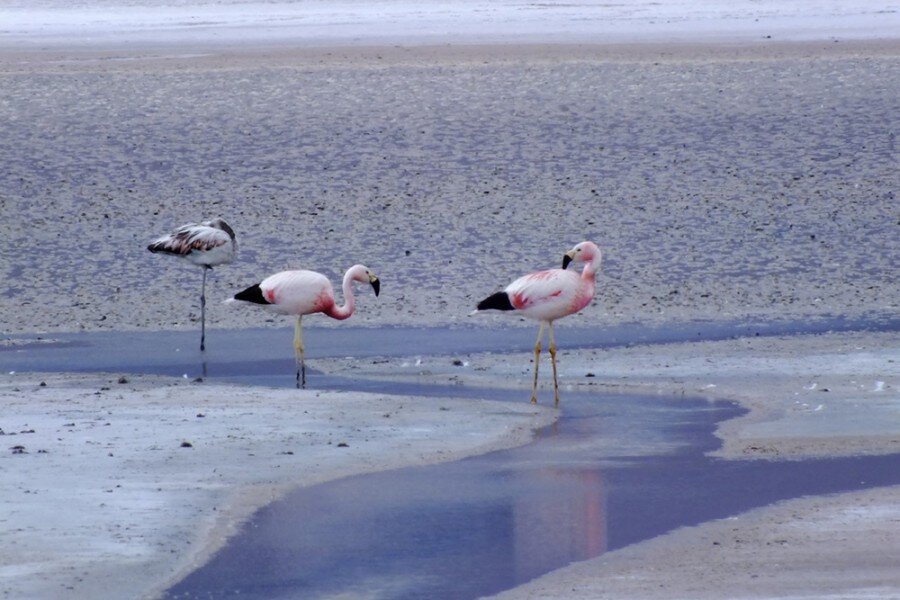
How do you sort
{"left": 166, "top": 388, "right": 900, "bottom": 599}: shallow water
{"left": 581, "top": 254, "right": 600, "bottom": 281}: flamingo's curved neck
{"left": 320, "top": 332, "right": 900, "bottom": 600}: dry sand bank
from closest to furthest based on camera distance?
{"left": 320, "top": 332, "right": 900, "bottom": 600}: dry sand bank, {"left": 166, "top": 388, "right": 900, "bottom": 599}: shallow water, {"left": 581, "top": 254, "right": 600, "bottom": 281}: flamingo's curved neck

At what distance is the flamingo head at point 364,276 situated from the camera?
40.8 feet

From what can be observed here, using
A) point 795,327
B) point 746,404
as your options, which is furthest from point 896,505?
point 795,327

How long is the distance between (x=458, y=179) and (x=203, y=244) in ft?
13.1

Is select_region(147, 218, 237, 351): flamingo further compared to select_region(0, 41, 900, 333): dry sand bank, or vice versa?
select_region(0, 41, 900, 333): dry sand bank

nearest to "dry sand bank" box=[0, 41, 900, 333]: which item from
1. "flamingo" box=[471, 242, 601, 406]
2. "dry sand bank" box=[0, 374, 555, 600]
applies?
"flamingo" box=[471, 242, 601, 406]

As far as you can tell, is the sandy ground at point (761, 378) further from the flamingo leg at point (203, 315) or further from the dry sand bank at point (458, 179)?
the dry sand bank at point (458, 179)

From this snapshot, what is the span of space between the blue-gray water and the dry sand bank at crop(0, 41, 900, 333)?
11.0ft

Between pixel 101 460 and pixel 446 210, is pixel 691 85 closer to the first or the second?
pixel 446 210

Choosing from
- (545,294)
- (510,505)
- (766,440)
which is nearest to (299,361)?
(545,294)

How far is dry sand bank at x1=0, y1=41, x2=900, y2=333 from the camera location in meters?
14.0

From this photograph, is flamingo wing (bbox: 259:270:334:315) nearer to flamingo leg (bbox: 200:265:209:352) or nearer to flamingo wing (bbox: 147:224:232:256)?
flamingo leg (bbox: 200:265:209:352)

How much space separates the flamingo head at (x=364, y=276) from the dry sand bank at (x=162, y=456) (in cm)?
183

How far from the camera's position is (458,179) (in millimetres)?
16953

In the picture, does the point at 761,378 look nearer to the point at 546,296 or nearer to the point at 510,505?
the point at 546,296
